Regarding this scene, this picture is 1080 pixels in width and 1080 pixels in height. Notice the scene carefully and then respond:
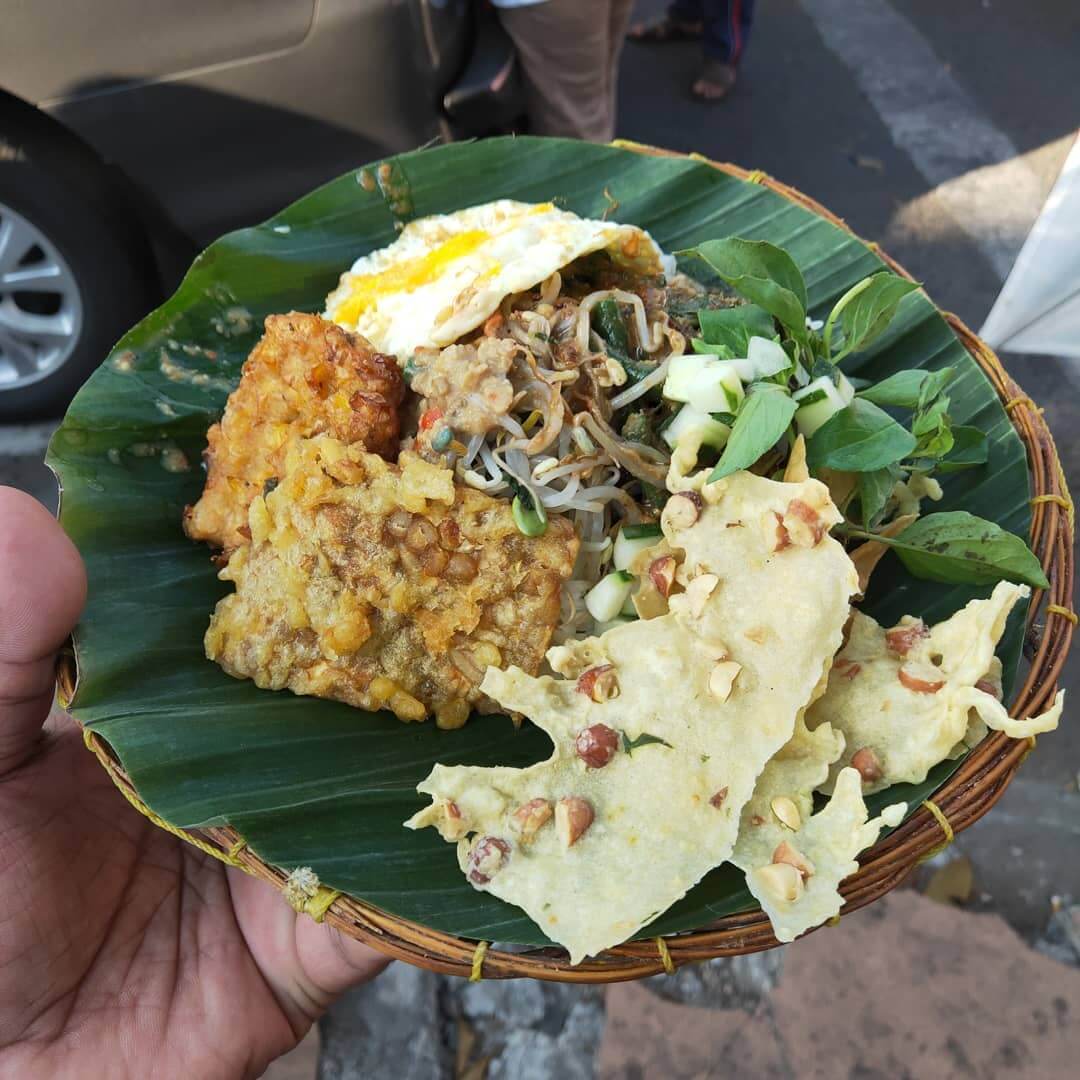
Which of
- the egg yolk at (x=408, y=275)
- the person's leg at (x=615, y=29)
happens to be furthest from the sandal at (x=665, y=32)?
the egg yolk at (x=408, y=275)

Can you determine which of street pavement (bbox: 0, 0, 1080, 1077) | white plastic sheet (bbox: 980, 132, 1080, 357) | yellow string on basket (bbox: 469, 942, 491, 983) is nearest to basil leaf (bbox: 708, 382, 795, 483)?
yellow string on basket (bbox: 469, 942, 491, 983)

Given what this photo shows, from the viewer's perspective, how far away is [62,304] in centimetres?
412

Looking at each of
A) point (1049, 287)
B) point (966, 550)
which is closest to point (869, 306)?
point (966, 550)

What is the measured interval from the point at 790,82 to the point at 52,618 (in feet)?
22.0

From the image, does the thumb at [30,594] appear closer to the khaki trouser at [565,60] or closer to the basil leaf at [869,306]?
the basil leaf at [869,306]

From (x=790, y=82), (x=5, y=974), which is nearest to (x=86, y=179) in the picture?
(x=5, y=974)

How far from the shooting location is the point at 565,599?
2428 millimetres

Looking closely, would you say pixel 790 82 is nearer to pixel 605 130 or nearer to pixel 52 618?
pixel 605 130

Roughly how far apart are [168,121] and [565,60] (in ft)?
6.59

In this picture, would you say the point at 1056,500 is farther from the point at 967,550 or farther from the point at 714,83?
the point at 714,83

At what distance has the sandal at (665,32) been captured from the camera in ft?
23.4

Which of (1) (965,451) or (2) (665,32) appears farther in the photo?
(2) (665,32)

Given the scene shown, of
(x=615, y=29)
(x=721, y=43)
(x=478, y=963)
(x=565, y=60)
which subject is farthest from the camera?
(x=721, y=43)

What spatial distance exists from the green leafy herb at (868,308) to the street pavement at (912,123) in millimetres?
2530
